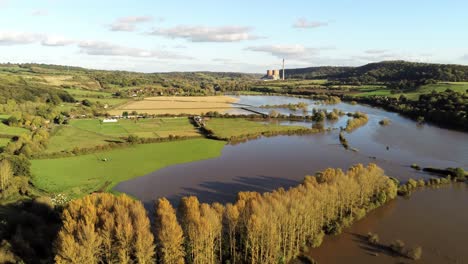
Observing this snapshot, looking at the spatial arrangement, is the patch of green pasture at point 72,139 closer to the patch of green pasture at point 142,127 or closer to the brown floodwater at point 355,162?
the patch of green pasture at point 142,127

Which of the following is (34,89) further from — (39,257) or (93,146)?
(39,257)

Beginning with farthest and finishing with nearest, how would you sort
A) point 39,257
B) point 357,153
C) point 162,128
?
point 162,128, point 357,153, point 39,257

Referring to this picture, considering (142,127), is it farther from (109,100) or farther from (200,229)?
(200,229)

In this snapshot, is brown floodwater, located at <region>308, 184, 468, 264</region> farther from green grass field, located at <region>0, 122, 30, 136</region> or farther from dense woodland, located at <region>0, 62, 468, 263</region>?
green grass field, located at <region>0, 122, 30, 136</region>

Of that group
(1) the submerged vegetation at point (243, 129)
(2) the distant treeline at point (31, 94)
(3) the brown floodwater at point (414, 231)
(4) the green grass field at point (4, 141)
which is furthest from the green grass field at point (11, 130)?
(3) the brown floodwater at point (414, 231)

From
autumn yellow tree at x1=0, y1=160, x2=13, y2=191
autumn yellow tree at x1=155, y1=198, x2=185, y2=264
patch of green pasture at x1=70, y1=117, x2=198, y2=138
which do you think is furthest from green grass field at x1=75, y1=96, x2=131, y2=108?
autumn yellow tree at x1=155, y1=198, x2=185, y2=264

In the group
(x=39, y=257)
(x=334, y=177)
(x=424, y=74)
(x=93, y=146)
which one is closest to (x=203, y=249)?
(x=39, y=257)

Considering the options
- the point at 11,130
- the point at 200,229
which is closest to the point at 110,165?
the point at 11,130
